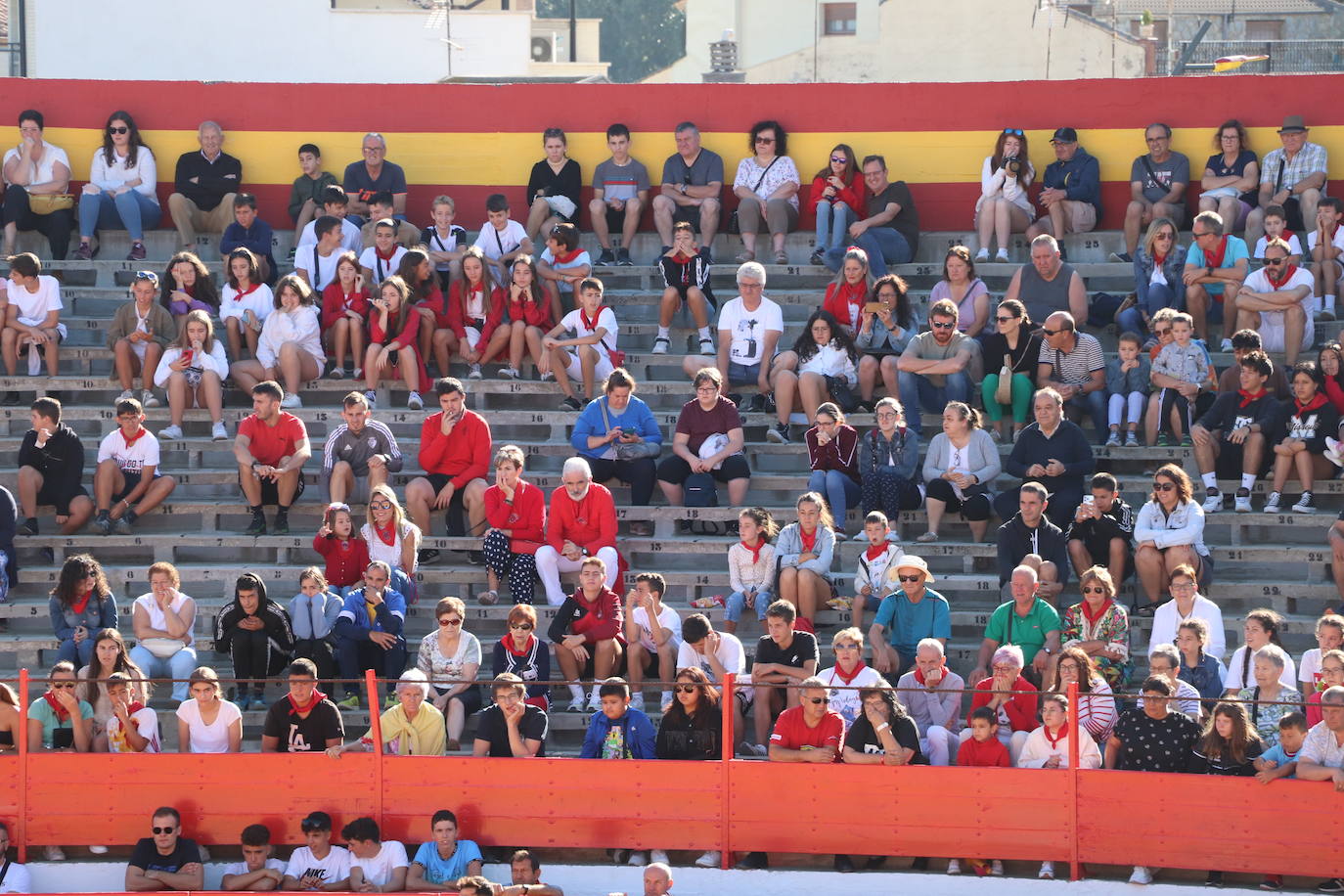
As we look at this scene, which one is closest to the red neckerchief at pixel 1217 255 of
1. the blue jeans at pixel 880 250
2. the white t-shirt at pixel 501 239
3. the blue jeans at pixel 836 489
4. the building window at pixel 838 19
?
the blue jeans at pixel 880 250

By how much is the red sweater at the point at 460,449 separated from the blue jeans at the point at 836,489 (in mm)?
2281

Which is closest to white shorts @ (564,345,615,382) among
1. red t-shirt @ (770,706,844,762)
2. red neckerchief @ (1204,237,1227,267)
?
red t-shirt @ (770,706,844,762)

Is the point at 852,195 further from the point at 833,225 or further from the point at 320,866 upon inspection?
the point at 320,866

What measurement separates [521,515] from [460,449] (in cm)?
90

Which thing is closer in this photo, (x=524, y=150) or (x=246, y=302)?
(x=246, y=302)

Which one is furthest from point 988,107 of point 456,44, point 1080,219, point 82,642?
point 456,44

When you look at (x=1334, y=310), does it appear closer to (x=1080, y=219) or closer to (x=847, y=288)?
→ (x=1080, y=219)

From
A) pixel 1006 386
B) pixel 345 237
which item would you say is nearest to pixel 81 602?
pixel 345 237

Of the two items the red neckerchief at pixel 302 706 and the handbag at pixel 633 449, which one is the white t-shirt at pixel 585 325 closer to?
the handbag at pixel 633 449

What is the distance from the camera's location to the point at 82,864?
1018 cm

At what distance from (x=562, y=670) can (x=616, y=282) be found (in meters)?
4.95

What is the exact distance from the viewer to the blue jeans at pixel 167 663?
1120cm

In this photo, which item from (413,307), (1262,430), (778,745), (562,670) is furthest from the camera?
(413,307)

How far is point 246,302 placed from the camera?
13.9 m
